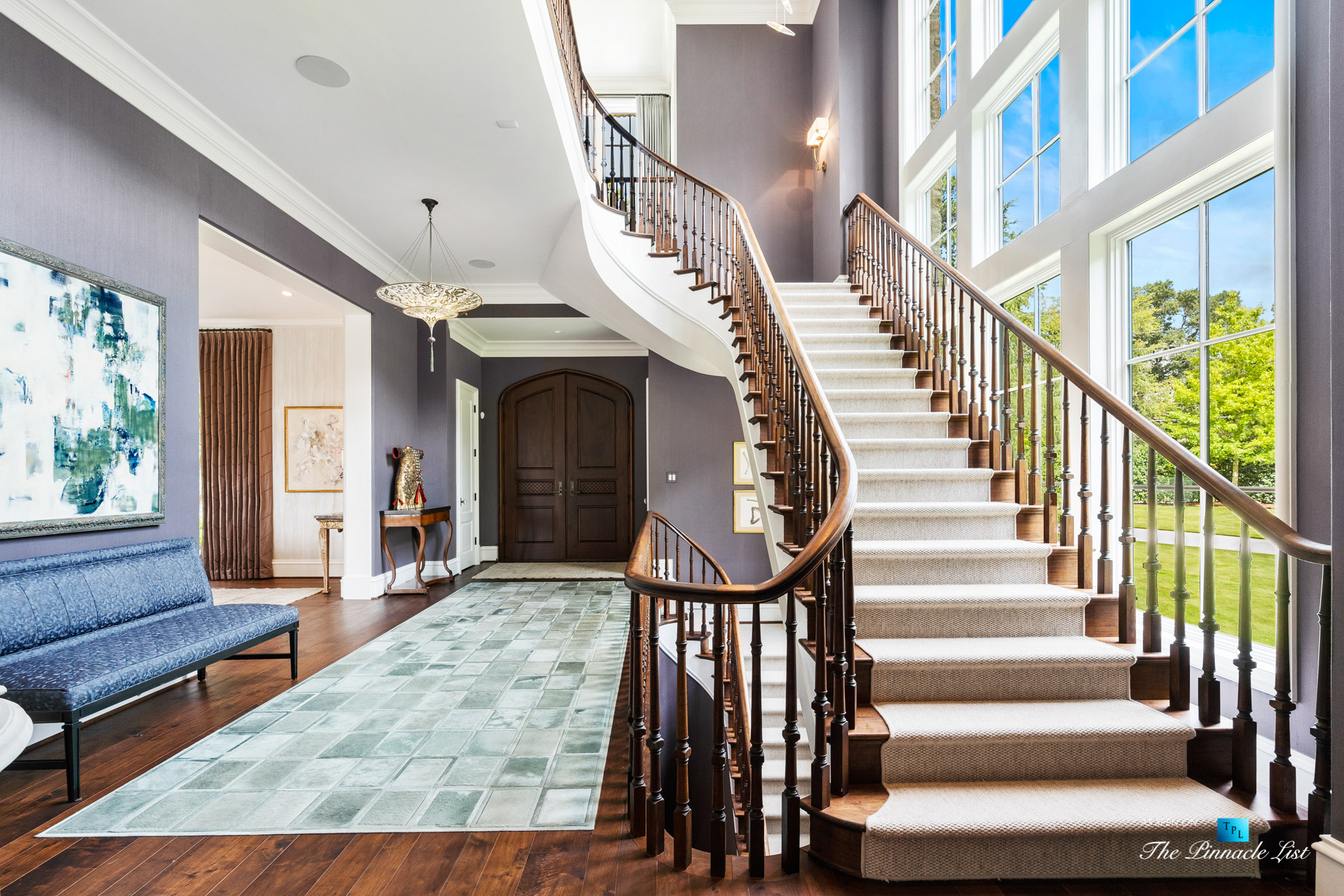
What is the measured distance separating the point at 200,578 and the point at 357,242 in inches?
124

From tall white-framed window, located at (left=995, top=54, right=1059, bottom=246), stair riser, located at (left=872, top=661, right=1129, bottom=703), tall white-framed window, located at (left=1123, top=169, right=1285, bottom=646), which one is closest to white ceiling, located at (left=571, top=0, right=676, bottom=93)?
tall white-framed window, located at (left=995, top=54, right=1059, bottom=246)

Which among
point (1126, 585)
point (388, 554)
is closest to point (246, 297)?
point (388, 554)

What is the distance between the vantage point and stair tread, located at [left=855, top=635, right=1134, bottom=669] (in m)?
2.25

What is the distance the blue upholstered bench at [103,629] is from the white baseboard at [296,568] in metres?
3.98

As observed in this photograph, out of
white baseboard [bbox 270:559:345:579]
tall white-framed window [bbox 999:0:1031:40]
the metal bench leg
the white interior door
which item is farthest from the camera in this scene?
the white interior door

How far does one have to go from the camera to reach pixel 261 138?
12.6 feet

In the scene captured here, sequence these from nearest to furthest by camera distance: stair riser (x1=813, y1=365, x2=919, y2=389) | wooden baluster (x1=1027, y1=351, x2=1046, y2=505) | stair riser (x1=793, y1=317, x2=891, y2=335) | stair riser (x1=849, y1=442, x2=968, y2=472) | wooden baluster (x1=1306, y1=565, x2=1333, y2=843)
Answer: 1. wooden baluster (x1=1306, y1=565, x2=1333, y2=843)
2. wooden baluster (x1=1027, y1=351, x2=1046, y2=505)
3. stair riser (x1=849, y1=442, x2=968, y2=472)
4. stair riser (x1=813, y1=365, x2=919, y2=389)
5. stair riser (x1=793, y1=317, x2=891, y2=335)

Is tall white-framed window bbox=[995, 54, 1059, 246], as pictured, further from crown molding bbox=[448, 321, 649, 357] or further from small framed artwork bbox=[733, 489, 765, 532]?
crown molding bbox=[448, 321, 649, 357]

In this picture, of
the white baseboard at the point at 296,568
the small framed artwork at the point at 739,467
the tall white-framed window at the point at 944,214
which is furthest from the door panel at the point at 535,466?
the tall white-framed window at the point at 944,214

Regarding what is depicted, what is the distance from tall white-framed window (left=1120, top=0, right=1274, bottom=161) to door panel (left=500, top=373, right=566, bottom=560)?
712 centimetres

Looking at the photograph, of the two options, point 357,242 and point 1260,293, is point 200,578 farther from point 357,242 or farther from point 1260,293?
point 1260,293

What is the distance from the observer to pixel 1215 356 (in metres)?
2.67

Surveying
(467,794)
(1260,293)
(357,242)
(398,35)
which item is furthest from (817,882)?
(357,242)

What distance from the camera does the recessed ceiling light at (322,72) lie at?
3.11 meters
